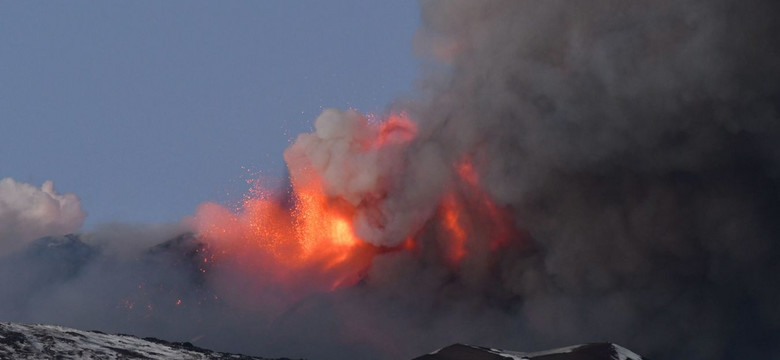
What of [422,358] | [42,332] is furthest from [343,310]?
[42,332]

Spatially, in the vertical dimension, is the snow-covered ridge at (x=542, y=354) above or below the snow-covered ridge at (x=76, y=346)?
above

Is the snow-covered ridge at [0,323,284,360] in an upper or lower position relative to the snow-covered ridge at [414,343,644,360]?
lower

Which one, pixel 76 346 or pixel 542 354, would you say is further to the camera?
pixel 542 354

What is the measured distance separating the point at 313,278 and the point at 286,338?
12569mm

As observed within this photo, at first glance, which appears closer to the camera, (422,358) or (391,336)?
(422,358)

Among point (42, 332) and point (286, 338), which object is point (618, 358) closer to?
point (42, 332)

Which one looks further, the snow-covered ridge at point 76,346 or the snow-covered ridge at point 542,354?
the snow-covered ridge at point 542,354

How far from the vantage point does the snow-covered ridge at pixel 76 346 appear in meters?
87.4

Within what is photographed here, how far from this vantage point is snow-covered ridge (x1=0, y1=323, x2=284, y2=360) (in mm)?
87438

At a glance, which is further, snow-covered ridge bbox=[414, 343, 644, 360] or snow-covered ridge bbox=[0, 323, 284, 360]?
snow-covered ridge bbox=[414, 343, 644, 360]

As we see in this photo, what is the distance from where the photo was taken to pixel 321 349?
544ft

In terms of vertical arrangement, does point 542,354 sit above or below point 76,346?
above

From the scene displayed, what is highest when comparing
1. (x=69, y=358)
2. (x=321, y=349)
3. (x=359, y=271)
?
(x=359, y=271)

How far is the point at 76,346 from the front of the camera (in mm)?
94062
